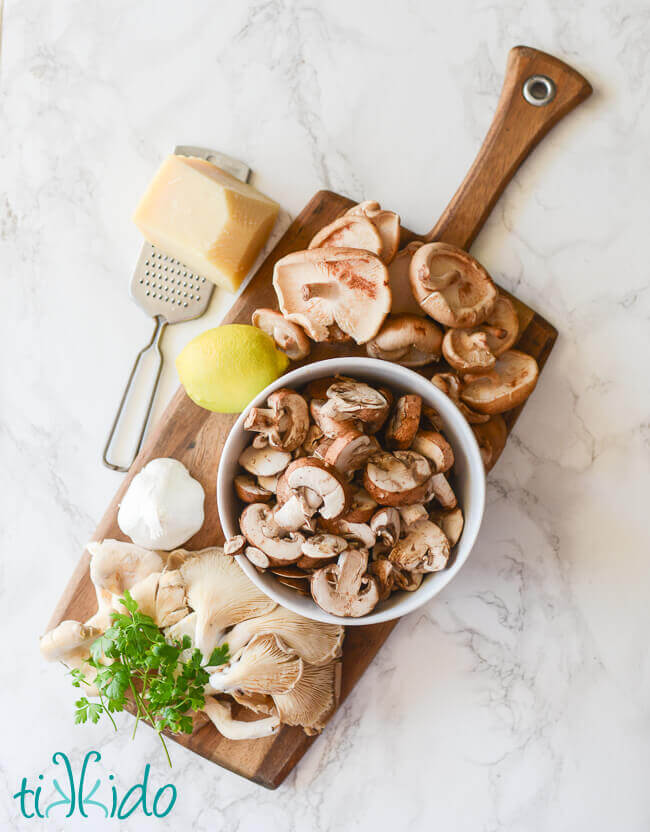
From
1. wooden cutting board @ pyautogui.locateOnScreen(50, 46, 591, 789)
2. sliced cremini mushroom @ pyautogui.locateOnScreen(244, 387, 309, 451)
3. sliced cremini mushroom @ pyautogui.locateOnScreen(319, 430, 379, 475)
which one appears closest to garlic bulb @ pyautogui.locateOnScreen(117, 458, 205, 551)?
wooden cutting board @ pyautogui.locateOnScreen(50, 46, 591, 789)

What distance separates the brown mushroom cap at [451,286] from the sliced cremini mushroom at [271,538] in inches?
16.8

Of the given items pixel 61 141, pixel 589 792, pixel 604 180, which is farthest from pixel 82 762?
pixel 604 180

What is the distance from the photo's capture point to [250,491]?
1.09 m

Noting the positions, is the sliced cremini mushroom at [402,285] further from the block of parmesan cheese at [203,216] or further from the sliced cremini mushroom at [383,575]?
the sliced cremini mushroom at [383,575]

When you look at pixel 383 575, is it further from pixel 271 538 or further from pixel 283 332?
pixel 283 332

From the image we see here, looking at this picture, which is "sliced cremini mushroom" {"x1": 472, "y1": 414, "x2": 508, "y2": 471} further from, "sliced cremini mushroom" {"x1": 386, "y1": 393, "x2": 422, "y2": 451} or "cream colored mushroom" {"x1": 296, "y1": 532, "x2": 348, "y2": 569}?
"cream colored mushroom" {"x1": 296, "y1": 532, "x2": 348, "y2": 569}

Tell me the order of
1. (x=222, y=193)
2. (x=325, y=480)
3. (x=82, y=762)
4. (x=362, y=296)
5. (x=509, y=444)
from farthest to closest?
(x=82, y=762) → (x=509, y=444) → (x=222, y=193) → (x=362, y=296) → (x=325, y=480)

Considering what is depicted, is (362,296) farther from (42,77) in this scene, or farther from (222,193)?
(42,77)

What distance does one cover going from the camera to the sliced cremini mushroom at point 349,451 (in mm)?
989

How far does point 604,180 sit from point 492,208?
0.77 ft

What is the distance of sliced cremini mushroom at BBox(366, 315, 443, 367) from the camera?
1107mm

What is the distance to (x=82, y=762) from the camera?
1.42m

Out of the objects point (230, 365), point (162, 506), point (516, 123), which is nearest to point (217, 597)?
point (162, 506)

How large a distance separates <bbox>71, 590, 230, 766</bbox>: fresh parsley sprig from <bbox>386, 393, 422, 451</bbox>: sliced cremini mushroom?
0.48m
